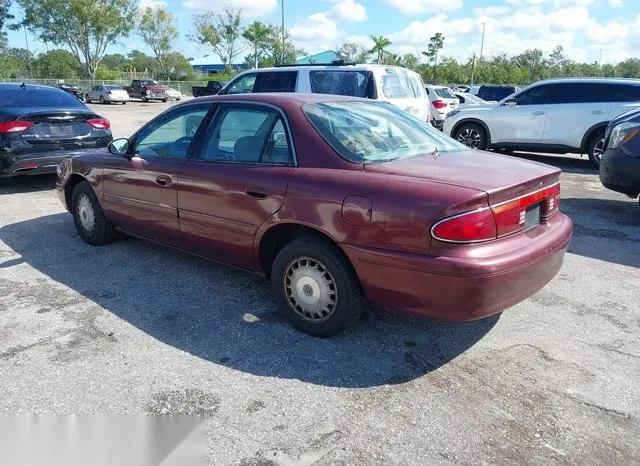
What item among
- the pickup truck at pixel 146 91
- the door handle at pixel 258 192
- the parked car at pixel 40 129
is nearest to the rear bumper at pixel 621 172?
the door handle at pixel 258 192

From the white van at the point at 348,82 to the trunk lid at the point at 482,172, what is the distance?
205 inches

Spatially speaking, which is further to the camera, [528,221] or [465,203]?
[528,221]

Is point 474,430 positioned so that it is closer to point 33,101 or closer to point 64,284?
point 64,284

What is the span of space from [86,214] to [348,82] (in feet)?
16.7

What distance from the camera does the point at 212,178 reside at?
3.91 m

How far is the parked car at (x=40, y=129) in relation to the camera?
741 centimetres

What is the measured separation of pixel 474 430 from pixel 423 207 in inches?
45.5

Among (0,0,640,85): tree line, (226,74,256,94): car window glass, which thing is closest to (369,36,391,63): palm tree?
(0,0,640,85): tree line

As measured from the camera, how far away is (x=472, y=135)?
12.1 meters

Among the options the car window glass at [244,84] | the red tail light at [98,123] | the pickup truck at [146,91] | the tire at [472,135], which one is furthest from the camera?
the pickup truck at [146,91]

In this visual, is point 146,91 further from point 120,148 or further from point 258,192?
point 258,192

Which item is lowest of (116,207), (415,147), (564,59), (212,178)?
(116,207)

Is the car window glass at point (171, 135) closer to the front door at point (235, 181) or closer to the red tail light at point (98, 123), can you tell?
the front door at point (235, 181)

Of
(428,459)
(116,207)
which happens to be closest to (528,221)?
(428,459)
